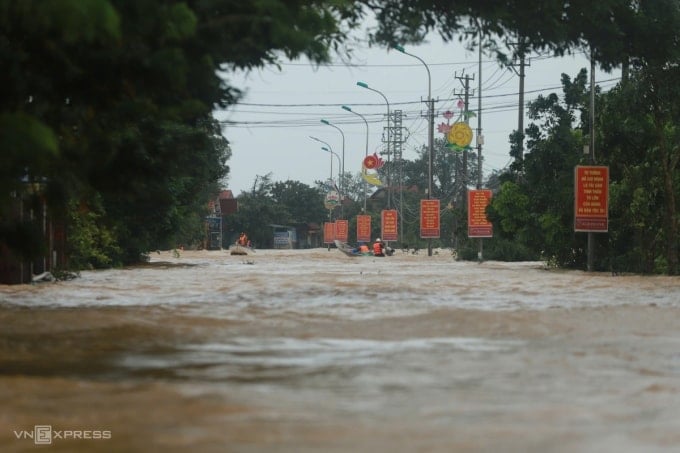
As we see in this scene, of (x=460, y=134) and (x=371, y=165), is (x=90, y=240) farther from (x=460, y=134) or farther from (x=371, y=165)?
(x=371, y=165)

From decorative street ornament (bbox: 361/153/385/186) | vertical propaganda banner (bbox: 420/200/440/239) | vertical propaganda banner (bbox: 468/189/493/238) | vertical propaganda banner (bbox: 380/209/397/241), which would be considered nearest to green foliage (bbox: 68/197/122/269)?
vertical propaganda banner (bbox: 468/189/493/238)

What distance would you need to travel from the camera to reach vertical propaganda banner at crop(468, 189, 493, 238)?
46.7m

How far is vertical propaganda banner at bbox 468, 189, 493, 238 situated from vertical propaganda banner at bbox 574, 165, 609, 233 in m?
14.2

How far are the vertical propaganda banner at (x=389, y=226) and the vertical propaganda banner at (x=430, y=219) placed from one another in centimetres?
1040

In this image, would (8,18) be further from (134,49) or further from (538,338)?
(538,338)

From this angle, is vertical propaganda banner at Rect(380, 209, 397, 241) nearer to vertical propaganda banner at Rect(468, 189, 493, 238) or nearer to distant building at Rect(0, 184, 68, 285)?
vertical propaganda banner at Rect(468, 189, 493, 238)

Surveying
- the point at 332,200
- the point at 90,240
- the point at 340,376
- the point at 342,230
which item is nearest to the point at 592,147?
the point at 90,240

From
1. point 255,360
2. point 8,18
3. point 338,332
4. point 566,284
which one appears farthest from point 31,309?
point 566,284

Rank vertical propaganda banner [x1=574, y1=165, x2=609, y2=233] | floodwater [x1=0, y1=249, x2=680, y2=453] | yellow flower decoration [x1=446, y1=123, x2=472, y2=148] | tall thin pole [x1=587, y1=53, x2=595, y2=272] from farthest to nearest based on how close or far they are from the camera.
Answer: yellow flower decoration [x1=446, y1=123, x2=472, y2=148] < tall thin pole [x1=587, y1=53, x2=595, y2=272] < vertical propaganda banner [x1=574, y1=165, x2=609, y2=233] < floodwater [x1=0, y1=249, x2=680, y2=453]

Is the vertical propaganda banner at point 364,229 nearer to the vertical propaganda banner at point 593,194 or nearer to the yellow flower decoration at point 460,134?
the yellow flower decoration at point 460,134

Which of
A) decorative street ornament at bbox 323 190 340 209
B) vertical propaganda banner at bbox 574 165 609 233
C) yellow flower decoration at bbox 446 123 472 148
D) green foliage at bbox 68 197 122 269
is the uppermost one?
yellow flower decoration at bbox 446 123 472 148

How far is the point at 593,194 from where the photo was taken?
105 ft

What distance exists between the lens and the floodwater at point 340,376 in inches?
243

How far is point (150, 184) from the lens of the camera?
12695 millimetres
